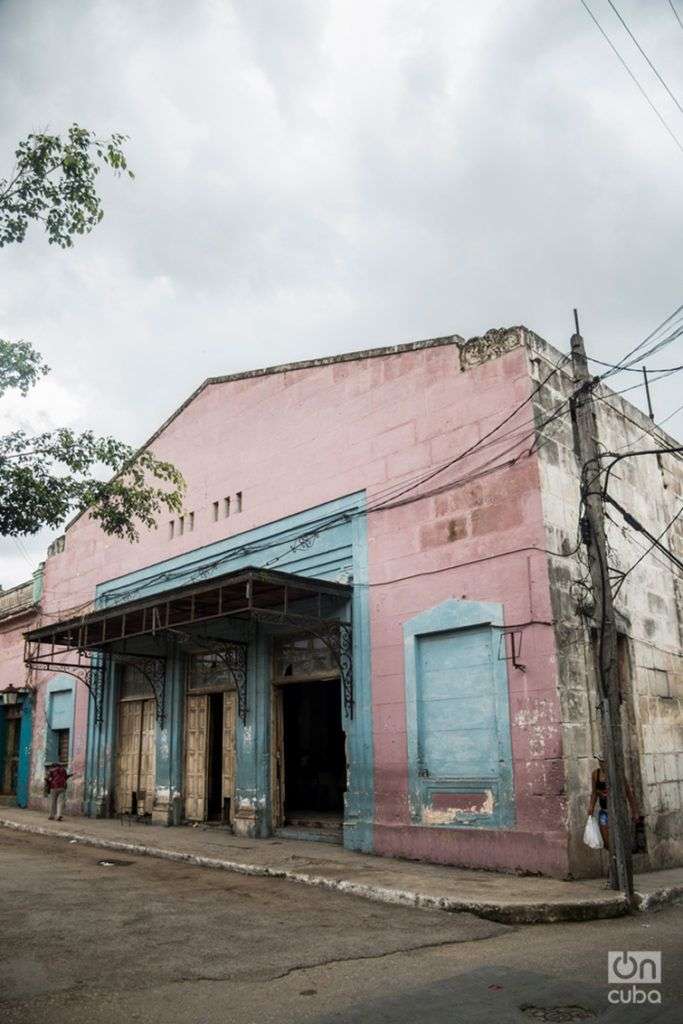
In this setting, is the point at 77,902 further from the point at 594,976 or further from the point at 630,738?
the point at 630,738

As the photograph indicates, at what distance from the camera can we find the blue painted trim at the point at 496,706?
35.3 ft

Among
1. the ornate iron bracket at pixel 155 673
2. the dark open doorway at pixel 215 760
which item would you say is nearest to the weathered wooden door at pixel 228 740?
the dark open doorway at pixel 215 760

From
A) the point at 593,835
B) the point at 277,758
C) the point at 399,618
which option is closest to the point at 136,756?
the point at 277,758

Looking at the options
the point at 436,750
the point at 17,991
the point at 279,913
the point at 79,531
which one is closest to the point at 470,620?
the point at 436,750

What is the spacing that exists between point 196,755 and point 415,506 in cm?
731

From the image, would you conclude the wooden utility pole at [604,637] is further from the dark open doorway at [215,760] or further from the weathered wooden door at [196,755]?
the weathered wooden door at [196,755]

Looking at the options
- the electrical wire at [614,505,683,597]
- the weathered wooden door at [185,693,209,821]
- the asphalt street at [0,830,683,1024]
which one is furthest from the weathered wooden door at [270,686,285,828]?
the electrical wire at [614,505,683,597]

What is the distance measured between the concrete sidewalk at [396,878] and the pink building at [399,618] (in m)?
0.51

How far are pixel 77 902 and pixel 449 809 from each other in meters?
4.99

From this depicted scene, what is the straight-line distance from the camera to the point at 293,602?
1433 centimetres

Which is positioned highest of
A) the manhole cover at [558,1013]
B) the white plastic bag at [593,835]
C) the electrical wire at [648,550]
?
the electrical wire at [648,550]

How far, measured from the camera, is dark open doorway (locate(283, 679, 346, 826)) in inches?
740

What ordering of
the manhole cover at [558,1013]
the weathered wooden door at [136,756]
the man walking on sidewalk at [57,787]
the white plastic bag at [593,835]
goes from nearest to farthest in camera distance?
the manhole cover at [558,1013] < the white plastic bag at [593,835] < the man walking on sidewalk at [57,787] < the weathered wooden door at [136,756]

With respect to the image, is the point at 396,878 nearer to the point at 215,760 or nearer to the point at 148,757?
the point at 215,760
